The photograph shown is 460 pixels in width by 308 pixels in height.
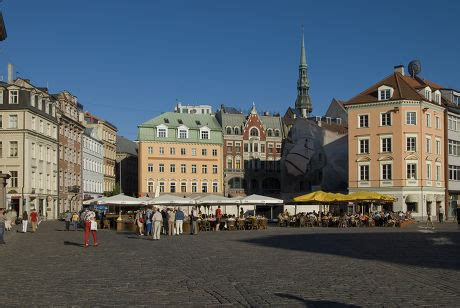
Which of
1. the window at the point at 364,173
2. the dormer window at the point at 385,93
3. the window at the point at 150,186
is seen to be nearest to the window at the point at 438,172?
the window at the point at 364,173

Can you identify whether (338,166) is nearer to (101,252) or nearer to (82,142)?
(82,142)

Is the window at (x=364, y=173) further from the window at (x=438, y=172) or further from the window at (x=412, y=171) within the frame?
the window at (x=438, y=172)

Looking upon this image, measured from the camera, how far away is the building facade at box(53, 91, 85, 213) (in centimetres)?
8431

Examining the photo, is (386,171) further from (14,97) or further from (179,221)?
(14,97)

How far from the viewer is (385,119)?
6900 cm

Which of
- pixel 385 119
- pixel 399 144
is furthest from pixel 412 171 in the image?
pixel 385 119

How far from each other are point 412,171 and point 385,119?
231 inches

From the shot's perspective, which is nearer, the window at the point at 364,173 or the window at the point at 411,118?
the window at the point at 411,118

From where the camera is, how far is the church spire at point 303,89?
127m

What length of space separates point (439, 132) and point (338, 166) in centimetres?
1570

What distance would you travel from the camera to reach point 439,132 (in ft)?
235

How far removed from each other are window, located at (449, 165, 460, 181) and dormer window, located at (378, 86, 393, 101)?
11441 mm

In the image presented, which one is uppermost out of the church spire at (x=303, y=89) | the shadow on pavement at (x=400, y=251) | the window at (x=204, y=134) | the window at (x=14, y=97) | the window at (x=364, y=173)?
the church spire at (x=303, y=89)

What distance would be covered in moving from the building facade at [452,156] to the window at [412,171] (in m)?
6.46
